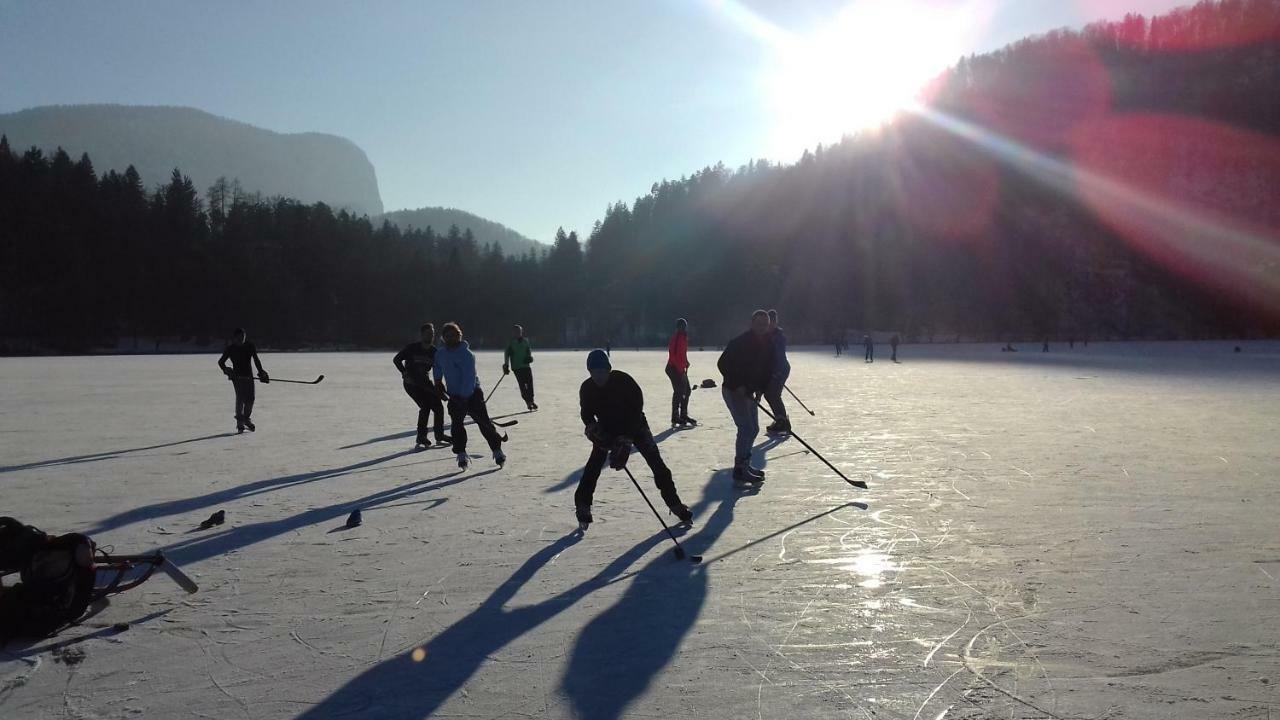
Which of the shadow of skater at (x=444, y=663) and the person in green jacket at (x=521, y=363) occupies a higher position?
the person in green jacket at (x=521, y=363)

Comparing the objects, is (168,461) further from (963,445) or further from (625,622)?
(963,445)

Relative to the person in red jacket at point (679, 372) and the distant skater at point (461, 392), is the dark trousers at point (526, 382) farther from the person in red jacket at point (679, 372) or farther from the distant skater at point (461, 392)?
the distant skater at point (461, 392)

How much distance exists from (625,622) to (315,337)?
94.8 m

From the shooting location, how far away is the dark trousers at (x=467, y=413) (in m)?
8.54

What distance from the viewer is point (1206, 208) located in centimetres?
10125

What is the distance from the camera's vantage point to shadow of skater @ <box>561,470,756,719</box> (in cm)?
321

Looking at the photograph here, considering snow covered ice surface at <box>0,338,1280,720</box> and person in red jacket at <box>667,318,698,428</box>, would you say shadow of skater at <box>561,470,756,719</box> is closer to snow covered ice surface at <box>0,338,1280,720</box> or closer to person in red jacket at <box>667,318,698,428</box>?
snow covered ice surface at <box>0,338,1280,720</box>

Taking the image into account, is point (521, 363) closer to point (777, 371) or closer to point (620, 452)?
point (777, 371)

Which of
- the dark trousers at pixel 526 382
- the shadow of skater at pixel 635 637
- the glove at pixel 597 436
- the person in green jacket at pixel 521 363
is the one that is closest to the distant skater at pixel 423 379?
the person in green jacket at pixel 521 363

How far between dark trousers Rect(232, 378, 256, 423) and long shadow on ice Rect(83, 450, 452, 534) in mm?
3961

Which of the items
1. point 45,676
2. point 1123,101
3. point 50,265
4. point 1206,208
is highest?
point 1123,101

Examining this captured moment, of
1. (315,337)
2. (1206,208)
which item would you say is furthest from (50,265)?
(1206,208)

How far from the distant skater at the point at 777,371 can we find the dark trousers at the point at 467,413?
3.29 metres

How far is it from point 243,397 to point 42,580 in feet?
28.5
